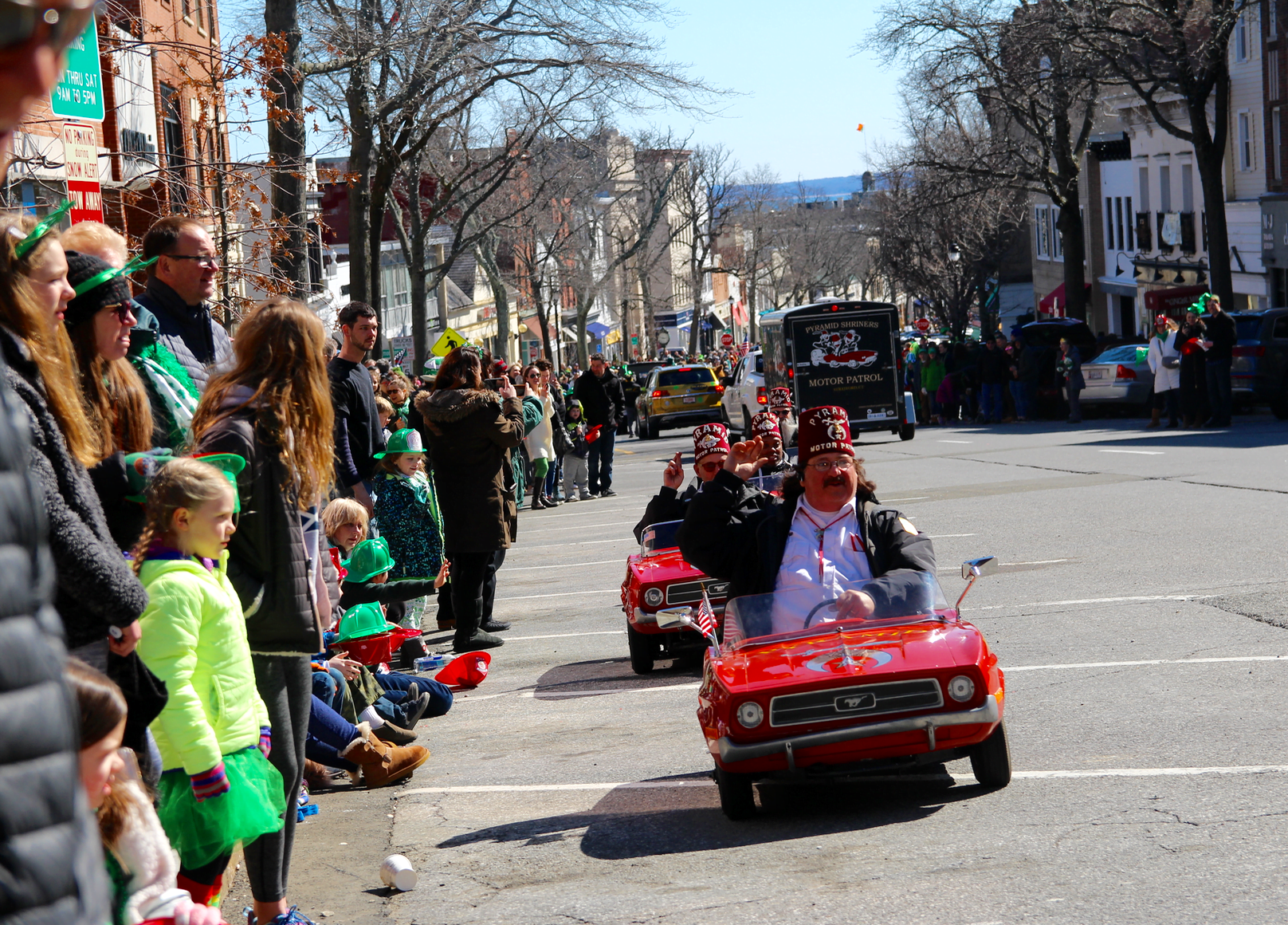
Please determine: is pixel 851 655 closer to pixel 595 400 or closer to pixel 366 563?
pixel 366 563

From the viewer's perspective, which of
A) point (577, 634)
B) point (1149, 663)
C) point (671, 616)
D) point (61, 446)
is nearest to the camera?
point (61, 446)

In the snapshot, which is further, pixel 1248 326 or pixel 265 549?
pixel 1248 326

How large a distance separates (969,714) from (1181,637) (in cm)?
358

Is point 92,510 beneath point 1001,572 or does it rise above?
above

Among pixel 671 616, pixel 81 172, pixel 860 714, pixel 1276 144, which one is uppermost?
pixel 1276 144

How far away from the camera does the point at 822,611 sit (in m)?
6.62

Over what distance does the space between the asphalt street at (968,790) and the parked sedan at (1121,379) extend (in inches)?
719

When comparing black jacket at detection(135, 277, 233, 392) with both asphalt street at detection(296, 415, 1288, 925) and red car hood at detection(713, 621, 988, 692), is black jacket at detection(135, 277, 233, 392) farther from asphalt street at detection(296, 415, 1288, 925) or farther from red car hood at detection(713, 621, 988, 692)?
red car hood at detection(713, 621, 988, 692)

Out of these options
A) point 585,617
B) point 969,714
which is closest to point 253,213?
point 585,617

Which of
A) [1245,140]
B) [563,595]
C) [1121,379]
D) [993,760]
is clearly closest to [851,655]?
[993,760]

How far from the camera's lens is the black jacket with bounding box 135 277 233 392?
19.1 ft

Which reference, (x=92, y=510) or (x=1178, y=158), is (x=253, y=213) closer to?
(x=92, y=510)

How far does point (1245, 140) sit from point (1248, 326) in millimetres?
21689

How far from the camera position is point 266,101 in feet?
40.9
